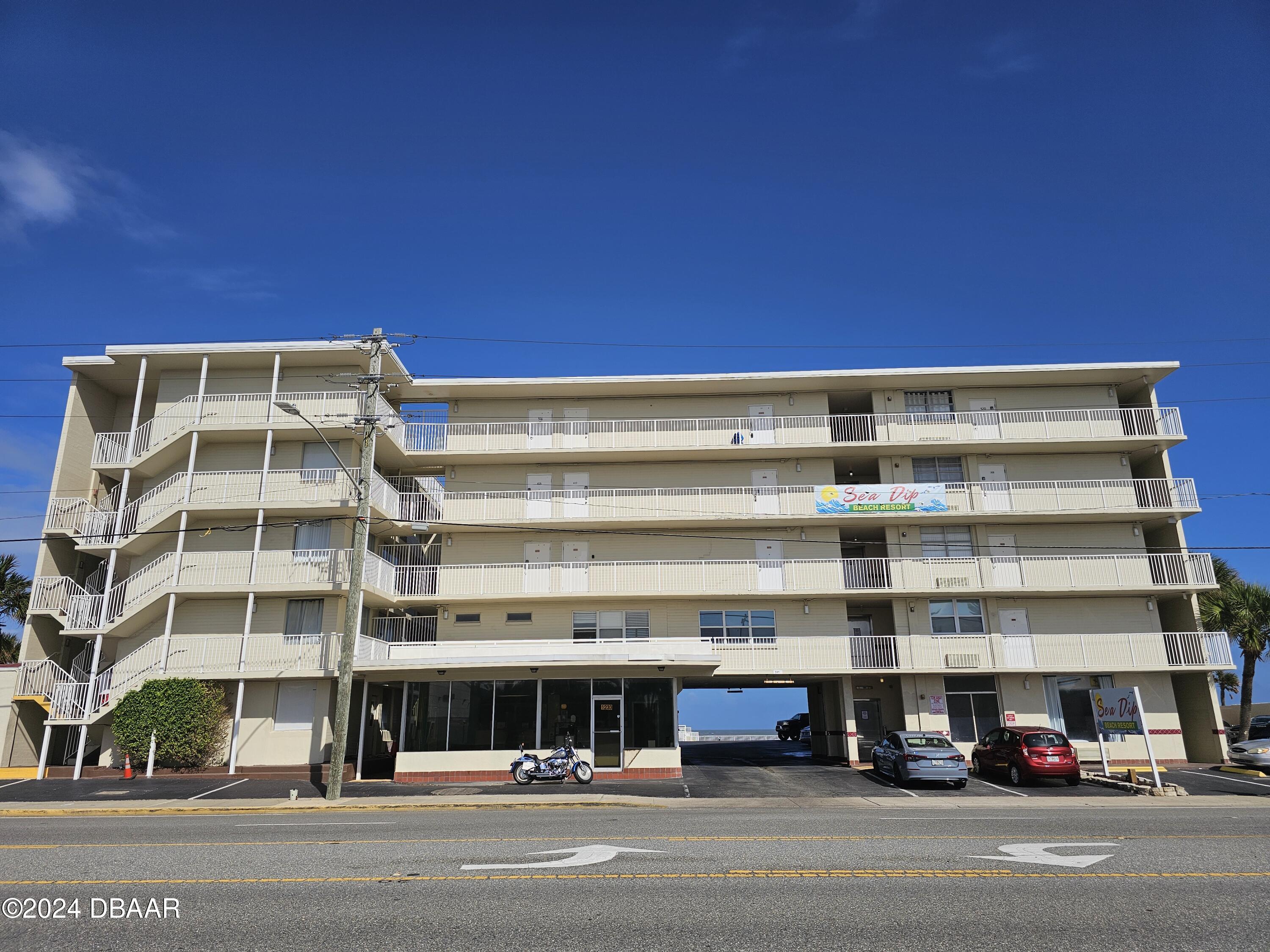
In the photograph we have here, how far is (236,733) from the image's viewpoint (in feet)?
80.4

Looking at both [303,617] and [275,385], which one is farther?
[275,385]

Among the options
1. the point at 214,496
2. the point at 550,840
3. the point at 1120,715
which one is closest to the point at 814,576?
the point at 1120,715

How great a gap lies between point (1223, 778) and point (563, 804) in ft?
65.7

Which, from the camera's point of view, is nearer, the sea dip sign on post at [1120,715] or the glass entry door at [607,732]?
the sea dip sign on post at [1120,715]

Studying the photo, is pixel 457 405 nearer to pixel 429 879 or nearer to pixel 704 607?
pixel 704 607

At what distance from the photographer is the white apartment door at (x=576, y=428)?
1209 inches

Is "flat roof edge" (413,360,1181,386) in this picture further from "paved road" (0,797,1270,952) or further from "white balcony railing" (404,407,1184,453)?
"paved road" (0,797,1270,952)

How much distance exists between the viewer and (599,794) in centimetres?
2011

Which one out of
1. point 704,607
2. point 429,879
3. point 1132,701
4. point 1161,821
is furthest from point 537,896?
point 704,607

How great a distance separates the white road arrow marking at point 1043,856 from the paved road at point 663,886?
136mm

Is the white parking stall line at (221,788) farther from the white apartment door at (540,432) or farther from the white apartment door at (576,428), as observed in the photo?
the white apartment door at (576,428)

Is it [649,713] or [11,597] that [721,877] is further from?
[11,597]

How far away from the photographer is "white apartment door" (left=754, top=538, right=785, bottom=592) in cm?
2931

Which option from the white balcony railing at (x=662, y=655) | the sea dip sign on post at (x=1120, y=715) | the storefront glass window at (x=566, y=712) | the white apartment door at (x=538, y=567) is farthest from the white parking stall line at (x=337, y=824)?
the sea dip sign on post at (x=1120, y=715)
